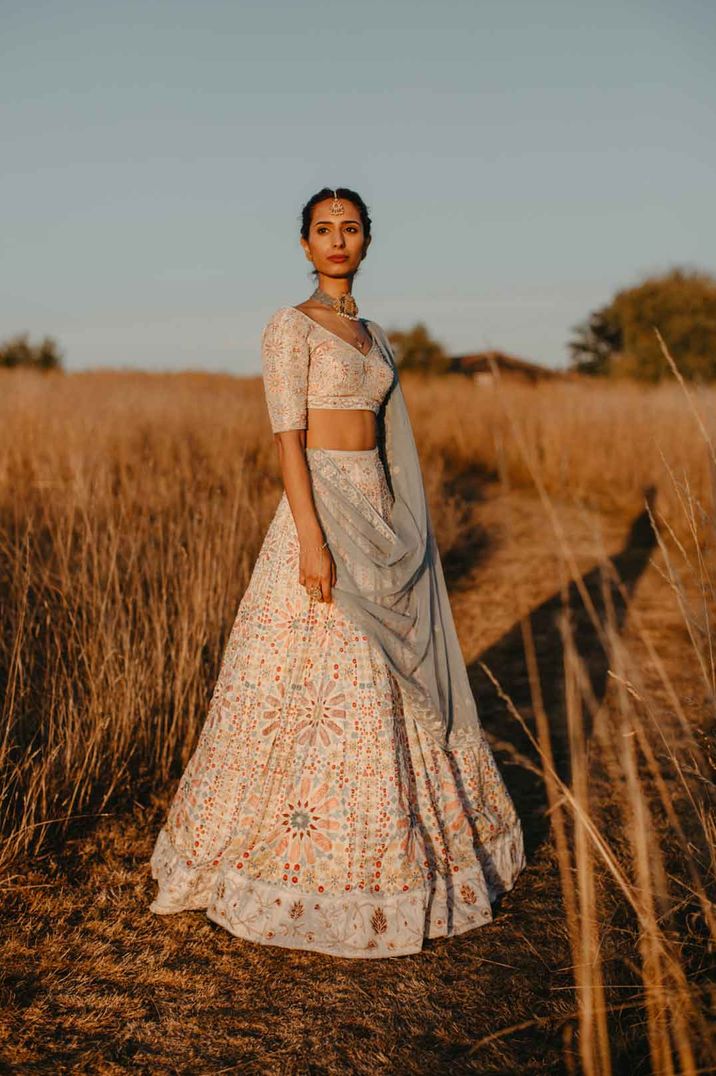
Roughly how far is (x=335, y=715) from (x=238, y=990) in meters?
0.73

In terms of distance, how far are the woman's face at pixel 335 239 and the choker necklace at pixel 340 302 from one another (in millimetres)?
60

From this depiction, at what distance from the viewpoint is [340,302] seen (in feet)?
8.52

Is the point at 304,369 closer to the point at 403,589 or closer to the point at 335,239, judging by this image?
the point at 335,239

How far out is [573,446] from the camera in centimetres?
1050

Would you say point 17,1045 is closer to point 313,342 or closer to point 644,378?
point 313,342

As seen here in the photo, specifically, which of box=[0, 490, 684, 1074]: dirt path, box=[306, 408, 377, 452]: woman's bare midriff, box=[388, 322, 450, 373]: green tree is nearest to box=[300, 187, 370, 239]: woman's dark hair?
box=[306, 408, 377, 452]: woman's bare midriff

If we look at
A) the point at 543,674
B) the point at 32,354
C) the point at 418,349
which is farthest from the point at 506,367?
the point at 543,674

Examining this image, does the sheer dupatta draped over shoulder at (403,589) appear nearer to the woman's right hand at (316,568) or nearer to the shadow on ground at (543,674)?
the woman's right hand at (316,568)

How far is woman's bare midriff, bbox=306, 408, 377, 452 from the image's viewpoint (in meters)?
2.52

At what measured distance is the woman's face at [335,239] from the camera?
2.58m

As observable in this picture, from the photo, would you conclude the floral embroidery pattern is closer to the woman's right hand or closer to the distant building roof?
the woman's right hand

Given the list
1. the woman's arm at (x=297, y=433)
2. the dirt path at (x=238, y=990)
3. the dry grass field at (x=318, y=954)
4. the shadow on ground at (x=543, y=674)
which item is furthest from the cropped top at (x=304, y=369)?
the shadow on ground at (x=543, y=674)

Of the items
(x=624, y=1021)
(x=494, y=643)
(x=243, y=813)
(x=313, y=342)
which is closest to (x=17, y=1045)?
(x=243, y=813)

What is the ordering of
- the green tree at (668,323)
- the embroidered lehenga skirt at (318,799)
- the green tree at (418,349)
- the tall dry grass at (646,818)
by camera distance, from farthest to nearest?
the green tree at (418,349) → the green tree at (668,323) → the embroidered lehenga skirt at (318,799) → the tall dry grass at (646,818)
